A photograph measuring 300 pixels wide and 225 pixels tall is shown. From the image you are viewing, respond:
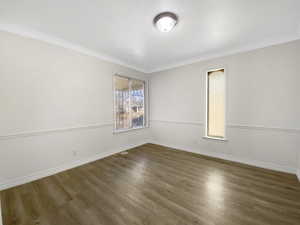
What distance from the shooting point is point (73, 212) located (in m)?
1.56

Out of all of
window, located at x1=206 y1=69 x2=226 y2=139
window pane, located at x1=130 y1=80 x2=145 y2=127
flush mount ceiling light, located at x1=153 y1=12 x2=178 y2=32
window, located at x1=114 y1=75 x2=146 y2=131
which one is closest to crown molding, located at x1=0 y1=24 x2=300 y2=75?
window, located at x1=206 y1=69 x2=226 y2=139

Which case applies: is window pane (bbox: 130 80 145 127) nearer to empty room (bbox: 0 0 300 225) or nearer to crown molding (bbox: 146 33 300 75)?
empty room (bbox: 0 0 300 225)

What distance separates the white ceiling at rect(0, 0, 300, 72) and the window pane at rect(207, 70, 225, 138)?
0.62 metres

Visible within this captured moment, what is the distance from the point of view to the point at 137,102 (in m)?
4.38

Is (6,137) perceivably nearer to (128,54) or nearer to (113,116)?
(113,116)

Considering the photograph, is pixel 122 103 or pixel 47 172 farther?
pixel 122 103

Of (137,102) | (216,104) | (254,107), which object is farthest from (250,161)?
(137,102)

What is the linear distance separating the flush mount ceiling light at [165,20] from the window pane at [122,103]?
2085 millimetres

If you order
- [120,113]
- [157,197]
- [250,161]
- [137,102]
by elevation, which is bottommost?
[157,197]

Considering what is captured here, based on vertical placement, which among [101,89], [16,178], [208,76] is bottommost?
[16,178]

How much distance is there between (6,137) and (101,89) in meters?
1.90

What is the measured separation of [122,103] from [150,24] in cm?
233

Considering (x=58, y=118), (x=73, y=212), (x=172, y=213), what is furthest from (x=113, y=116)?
(x=172, y=213)

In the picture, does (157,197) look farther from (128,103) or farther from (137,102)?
Answer: (137,102)
